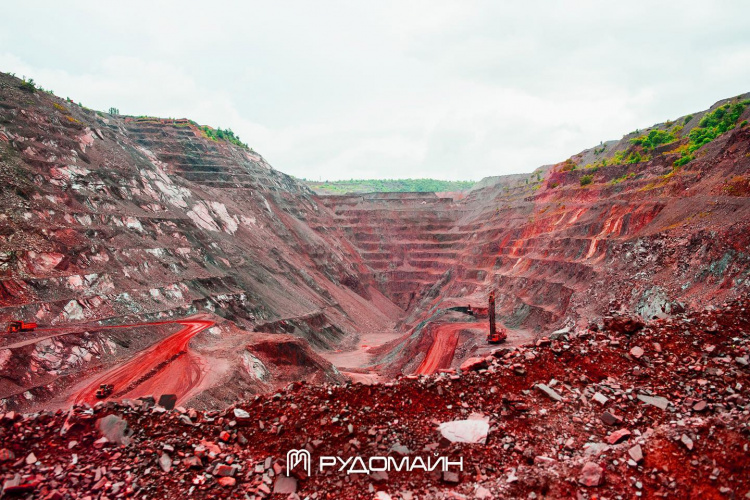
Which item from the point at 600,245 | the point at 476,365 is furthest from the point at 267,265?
the point at 476,365

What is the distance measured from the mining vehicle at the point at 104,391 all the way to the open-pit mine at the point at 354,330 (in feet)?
0.60

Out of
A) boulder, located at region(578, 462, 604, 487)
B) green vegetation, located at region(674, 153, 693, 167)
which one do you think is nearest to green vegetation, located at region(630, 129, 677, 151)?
green vegetation, located at region(674, 153, 693, 167)

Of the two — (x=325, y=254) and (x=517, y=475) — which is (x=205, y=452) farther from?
(x=325, y=254)

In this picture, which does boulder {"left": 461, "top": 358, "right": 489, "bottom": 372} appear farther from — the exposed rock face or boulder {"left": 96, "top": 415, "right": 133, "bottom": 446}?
boulder {"left": 96, "top": 415, "right": 133, "bottom": 446}

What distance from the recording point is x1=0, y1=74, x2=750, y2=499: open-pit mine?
790cm

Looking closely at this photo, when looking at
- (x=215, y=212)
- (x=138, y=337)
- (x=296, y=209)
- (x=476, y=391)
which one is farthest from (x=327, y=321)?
(x=476, y=391)

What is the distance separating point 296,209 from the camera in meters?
78.2

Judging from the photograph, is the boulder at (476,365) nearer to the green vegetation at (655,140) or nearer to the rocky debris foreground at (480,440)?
the rocky debris foreground at (480,440)

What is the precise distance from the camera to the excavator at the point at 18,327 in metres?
22.8

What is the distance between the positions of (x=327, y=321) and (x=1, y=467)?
42181 millimetres

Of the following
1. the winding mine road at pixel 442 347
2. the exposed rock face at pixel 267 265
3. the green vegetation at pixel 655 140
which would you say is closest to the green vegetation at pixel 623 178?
the exposed rock face at pixel 267 265

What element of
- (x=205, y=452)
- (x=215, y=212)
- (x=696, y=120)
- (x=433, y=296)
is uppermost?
(x=696, y=120)

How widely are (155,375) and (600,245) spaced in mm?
30907

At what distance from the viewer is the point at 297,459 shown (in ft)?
27.1
